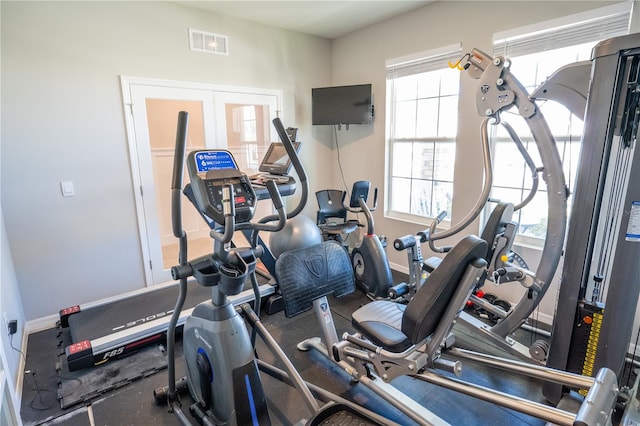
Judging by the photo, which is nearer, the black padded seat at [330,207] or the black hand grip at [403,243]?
the black hand grip at [403,243]

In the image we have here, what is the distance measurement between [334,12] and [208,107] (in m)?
1.63

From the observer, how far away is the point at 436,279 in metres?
1.41

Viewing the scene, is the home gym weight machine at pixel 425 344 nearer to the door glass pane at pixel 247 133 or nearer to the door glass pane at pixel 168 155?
the door glass pane at pixel 247 133

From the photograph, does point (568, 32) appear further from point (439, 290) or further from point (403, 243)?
point (439, 290)

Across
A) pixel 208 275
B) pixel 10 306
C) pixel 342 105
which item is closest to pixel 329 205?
pixel 342 105

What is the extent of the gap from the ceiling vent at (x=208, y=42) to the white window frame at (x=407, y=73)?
69.7 inches

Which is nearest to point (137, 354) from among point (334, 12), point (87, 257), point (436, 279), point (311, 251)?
point (87, 257)

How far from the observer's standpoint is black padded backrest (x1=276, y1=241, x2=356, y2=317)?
83.7 inches

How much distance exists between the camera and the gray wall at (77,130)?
2639 millimetres

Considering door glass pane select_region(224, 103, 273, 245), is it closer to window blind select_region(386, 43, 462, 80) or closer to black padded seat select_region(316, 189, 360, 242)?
black padded seat select_region(316, 189, 360, 242)

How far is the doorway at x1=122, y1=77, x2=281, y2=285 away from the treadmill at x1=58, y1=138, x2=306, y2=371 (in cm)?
60

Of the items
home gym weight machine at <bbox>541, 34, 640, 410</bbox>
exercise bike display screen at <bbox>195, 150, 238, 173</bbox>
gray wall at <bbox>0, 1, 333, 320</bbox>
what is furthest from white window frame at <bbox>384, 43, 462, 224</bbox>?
exercise bike display screen at <bbox>195, 150, 238, 173</bbox>

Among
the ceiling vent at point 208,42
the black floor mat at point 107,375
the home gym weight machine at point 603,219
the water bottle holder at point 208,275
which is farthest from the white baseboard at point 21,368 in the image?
the home gym weight machine at point 603,219

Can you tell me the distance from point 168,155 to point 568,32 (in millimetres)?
4148
